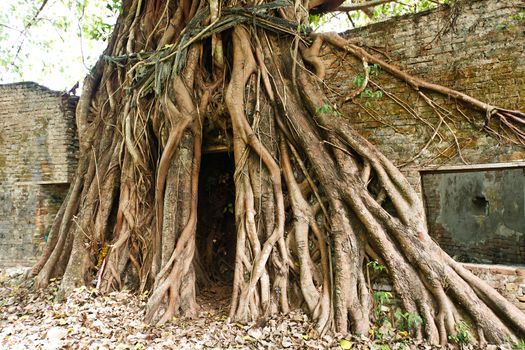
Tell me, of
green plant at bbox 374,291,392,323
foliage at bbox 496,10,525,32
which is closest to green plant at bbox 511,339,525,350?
green plant at bbox 374,291,392,323

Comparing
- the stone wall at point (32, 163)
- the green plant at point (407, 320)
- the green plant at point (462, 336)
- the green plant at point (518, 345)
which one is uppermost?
the stone wall at point (32, 163)

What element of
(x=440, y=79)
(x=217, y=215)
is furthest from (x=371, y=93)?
(x=217, y=215)

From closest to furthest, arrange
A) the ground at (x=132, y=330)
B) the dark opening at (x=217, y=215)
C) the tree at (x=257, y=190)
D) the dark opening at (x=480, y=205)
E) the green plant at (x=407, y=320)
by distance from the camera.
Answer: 1. the ground at (x=132, y=330)
2. the green plant at (x=407, y=320)
3. the tree at (x=257, y=190)
4. the dark opening at (x=217, y=215)
5. the dark opening at (x=480, y=205)

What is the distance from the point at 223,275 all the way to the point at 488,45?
14.1 feet

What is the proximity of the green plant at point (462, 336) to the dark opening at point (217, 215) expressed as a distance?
2923 millimetres

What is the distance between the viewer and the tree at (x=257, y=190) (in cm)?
299

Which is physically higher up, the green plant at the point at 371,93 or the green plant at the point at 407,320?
the green plant at the point at 371,93

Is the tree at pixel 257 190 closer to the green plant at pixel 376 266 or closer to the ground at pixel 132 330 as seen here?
the green plant at pixel 376 266

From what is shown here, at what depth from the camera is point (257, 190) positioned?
343cm

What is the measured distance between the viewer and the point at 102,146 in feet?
14.3

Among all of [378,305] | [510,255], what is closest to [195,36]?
[378,305]

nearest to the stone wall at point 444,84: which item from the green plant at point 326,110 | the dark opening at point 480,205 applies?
the green plant at point 326,110

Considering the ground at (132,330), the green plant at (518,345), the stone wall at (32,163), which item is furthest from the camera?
the stone wall at (32,163)

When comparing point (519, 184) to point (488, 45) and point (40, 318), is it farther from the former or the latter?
point (40, 318)
